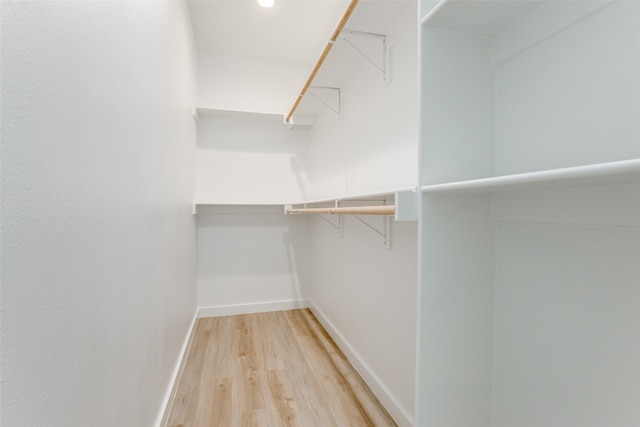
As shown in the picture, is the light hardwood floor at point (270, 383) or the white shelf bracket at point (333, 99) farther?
the white shelf bracket at point (333, 99)

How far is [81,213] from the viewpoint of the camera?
2.03 ft

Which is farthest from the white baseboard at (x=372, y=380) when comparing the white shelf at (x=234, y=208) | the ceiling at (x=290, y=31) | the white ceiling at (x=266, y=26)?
the white ceiling at (x=266, y=26)

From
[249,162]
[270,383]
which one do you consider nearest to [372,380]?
[270,383]

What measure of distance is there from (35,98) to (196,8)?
210cm

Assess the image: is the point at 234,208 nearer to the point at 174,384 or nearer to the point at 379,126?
the point at 174,384

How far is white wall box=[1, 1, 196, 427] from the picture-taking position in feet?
1.41

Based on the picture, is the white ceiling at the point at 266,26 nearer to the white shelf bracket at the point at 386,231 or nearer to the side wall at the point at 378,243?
the side wall at the point at 378,243

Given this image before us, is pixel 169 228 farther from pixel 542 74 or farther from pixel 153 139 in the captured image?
pixel 542 74

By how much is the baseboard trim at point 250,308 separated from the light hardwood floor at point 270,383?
0.29m

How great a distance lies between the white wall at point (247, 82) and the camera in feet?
8.71

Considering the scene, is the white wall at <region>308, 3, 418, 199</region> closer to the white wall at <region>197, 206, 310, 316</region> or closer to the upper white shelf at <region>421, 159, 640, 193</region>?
the upper white shelf at <region>421, 159, 640, 193</region>

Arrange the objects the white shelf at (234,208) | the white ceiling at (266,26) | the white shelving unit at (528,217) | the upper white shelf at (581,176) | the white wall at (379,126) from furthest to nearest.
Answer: the white shelf at (234,208), the white ceiling at (266,26), the white wall at (379,126), the white shelving unit at (528,217), the upper white shelf at (581,176)

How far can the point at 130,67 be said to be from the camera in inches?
35.3

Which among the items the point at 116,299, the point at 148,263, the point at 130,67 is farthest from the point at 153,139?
the point at 116,299
